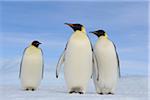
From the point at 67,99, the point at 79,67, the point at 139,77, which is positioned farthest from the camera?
the point at 139,77

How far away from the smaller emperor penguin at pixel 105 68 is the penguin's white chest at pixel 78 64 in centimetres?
20

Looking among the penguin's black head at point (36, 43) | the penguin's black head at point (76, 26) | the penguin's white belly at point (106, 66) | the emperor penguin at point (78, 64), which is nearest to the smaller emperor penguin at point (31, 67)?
the penguin's black head at point (36, 43)

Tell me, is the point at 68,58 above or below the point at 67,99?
above

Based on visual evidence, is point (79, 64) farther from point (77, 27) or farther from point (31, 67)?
point (31, 67)

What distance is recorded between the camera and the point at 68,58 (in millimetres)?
6891

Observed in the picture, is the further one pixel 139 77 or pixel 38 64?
pixel 139 77

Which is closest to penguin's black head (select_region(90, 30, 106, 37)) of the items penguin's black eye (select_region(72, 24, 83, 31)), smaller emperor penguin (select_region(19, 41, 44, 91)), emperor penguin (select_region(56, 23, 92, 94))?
penguin's black eye (select_region(72, 24, 83, 31))

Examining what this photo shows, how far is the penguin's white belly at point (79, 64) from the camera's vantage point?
22.4ft

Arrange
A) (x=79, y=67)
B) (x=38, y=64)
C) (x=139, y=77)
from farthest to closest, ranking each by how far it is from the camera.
A: (x=139, y=77)
(x=38, y=64)
(x=79, y=67)

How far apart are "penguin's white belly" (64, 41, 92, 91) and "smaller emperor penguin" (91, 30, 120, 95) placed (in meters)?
0.20

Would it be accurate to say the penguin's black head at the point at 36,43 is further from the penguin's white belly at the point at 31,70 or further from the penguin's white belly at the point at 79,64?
the penguin's white belly at the point at 79,64

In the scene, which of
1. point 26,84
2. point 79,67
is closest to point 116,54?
point 79,67

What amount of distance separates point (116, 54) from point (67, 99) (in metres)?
1.94

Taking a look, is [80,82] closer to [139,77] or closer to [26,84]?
[26,84]
